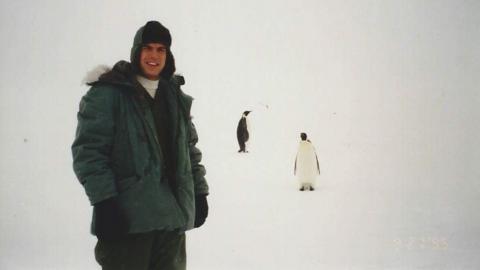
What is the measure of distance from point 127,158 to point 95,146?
12cm

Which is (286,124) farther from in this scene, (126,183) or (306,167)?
(126,183)

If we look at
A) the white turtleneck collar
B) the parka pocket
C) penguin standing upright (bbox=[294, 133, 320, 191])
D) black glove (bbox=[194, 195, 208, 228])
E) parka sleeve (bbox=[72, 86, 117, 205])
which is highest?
the white turtleneck collar

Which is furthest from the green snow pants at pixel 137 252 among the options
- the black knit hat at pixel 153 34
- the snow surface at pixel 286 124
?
the snow surface at pixel 286 124

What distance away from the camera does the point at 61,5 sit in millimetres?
17688

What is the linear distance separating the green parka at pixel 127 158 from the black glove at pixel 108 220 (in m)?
0.03

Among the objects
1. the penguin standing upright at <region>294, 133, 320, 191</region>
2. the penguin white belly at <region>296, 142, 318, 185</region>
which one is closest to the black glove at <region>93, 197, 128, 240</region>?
the penguin standing upright at <region>294, 133, 320, 191</region>

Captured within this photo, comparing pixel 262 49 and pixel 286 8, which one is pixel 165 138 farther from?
pixel 286 8

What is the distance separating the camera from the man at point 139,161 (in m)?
1.56

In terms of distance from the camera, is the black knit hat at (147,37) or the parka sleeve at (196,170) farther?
the parka sleeve at (196,170)

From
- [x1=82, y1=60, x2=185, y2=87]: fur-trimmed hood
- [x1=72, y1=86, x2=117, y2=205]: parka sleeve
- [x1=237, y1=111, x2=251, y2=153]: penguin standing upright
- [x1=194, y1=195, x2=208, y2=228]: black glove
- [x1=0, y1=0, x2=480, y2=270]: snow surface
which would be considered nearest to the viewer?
[x1=72, y1=86, x2=117, y2=205]: parka sleeve

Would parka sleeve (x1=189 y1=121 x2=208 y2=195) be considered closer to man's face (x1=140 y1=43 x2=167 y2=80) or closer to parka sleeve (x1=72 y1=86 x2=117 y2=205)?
man's face (x1=140 y1=43 x2=167 y2=80)

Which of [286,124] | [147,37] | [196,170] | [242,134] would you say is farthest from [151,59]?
[286,124]

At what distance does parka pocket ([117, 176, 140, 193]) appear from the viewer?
63.7 inches

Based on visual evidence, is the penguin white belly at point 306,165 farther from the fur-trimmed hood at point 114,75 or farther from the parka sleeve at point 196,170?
the fur-trimmed hood at point 114,75
